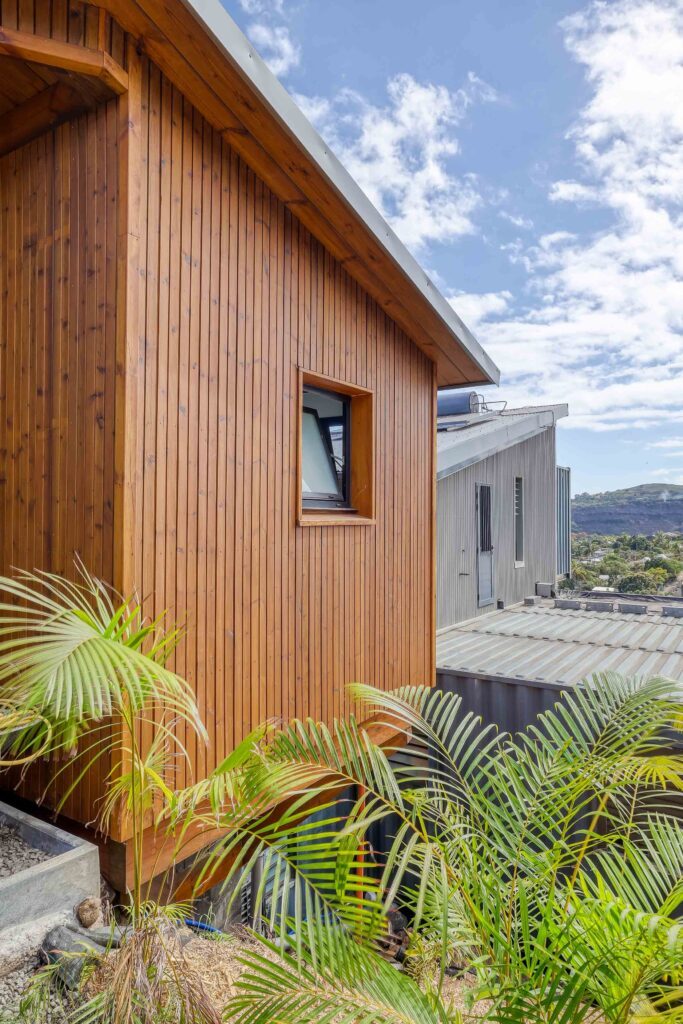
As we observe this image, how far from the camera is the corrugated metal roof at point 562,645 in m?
5.12

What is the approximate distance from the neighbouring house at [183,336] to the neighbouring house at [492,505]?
11.1ft

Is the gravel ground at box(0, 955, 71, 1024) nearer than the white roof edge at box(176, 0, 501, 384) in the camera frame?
Yes

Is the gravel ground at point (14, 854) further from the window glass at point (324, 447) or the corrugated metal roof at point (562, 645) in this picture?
the corrugated metal roof at point (562, 645)

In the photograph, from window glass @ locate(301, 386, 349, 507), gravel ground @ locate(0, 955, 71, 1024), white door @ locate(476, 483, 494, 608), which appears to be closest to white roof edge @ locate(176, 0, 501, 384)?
window glass @ locate(301, 386, 349, 507)

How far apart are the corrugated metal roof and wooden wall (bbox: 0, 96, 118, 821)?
12.2 feet

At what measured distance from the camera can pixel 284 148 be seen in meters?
2.89

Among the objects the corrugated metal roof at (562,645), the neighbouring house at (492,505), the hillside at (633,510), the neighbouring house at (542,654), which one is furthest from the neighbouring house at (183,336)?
the hillside at (633,510)

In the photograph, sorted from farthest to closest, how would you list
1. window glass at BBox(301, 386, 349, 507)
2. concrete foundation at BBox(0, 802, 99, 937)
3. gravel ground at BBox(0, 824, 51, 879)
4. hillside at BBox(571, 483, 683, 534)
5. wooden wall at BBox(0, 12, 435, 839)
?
hillside at BBox(571, 483, 683, 534) → window glass at BBox(301, 386, 349, 507) → wooden wall at BBox(0, 12, 435, 839) → gravel ground at BBox(0, 824, 51, 879) → concrete foundation at BBox(0, 802, 99, 937)

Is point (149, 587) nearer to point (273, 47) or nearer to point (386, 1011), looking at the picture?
point (386, 1011)

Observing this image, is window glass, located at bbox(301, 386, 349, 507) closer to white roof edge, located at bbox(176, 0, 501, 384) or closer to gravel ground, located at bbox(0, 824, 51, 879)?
white roof edge, located at bbox(176, 0, 501, 384)

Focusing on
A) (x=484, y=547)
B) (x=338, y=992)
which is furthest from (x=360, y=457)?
(x=484, y=547)

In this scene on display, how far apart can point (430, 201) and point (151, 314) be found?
17999 millimetres

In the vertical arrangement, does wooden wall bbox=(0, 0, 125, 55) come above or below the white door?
above

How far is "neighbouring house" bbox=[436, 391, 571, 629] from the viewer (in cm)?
709
